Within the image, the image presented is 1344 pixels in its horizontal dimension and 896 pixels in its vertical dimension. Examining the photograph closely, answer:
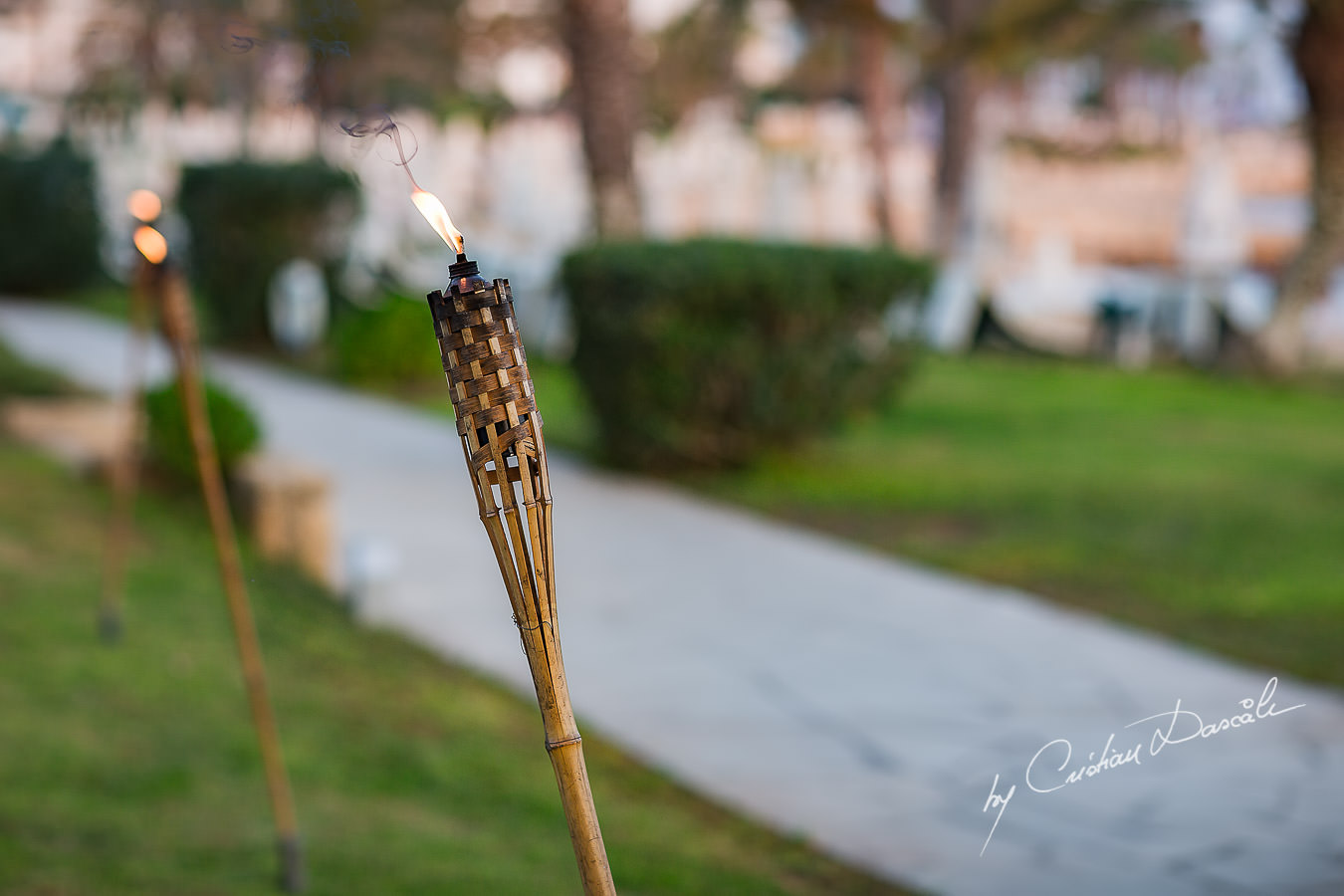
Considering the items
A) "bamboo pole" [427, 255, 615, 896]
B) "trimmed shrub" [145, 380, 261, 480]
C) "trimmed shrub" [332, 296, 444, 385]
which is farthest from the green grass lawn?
"trimmed shrub" [332, 296, 444, 385]

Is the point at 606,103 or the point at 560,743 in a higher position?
the point at 606,103

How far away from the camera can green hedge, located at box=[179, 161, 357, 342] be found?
1525cm

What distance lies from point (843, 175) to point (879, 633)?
2200cm

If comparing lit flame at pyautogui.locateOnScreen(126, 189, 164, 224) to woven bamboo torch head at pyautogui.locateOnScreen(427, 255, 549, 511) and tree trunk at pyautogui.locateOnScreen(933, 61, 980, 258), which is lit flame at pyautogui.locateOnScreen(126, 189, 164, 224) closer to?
woven bamboo torch head at pyautogui.locateOnScreen(427, 255, 549, 511)

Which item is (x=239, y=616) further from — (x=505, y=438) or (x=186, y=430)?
(x=186, y=430)

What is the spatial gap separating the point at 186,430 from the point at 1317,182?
10280mm

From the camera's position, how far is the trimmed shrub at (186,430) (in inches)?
290

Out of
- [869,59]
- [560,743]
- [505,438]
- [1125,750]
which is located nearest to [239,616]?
[560,743]

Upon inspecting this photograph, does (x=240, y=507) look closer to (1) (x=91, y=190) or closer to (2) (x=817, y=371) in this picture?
(2) (x=817, y=371)

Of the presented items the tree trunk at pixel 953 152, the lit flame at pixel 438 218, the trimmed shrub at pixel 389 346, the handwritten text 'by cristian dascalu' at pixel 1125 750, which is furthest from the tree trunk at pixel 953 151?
the lit flame at pixel 438 218

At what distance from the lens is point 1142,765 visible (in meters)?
4.33

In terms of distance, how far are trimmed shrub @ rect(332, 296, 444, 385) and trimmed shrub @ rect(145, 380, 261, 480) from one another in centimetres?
529

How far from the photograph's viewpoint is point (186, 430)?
7.57 meters

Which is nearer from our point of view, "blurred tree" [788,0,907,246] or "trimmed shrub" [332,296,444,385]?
"trimmed shrub" [332,296,444,385]
